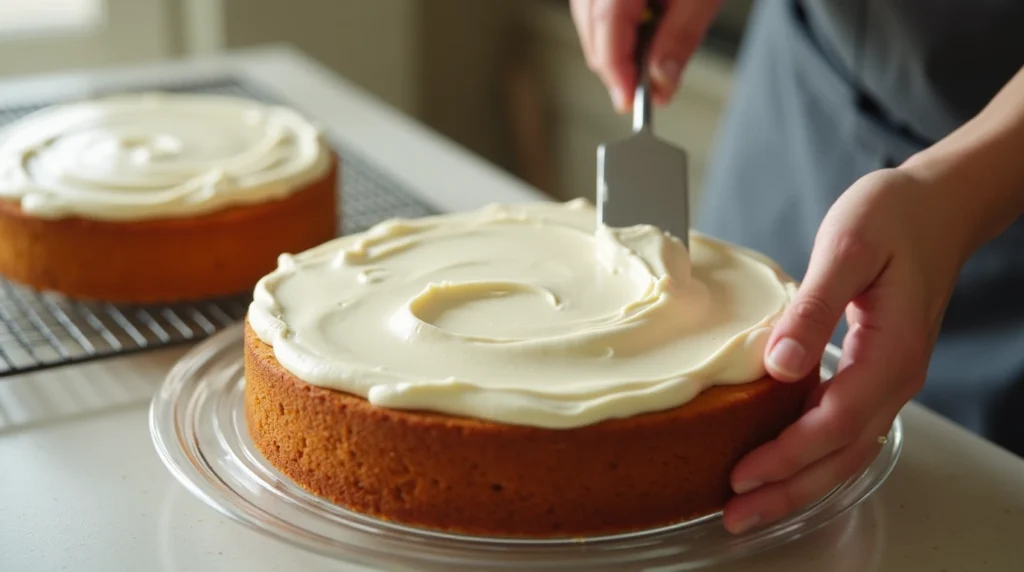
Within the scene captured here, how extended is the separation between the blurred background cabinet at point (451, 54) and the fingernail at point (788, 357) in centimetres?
209

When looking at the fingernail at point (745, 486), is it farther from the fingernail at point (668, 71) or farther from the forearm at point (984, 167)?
the fingernail at point (668, 71)

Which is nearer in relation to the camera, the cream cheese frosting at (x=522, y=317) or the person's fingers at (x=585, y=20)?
the cream cheese frosting at (x=522, y=317)

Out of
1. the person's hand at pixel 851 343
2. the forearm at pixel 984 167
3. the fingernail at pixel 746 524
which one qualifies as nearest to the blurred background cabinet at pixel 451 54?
the forearm at pixel 984 167

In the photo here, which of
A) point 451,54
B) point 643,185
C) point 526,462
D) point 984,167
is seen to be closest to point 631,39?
point 643,185

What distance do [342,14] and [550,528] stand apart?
8.20ft

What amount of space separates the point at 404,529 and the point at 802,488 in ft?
1.05

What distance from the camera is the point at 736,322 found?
1079 mm

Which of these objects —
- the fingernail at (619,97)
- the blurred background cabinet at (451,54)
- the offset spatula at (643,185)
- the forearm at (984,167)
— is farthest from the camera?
the blurred background cabinet at (451,54)

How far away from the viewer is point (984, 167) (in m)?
1.12

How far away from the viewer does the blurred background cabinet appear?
306 centimetres

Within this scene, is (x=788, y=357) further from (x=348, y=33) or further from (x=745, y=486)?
(x=348, y=33)

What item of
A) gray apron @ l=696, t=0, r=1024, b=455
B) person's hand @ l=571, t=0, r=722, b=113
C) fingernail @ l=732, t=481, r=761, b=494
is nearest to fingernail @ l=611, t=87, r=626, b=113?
person's hand @ l=571, t=0, r=722, b=113

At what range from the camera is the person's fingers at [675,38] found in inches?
61.8

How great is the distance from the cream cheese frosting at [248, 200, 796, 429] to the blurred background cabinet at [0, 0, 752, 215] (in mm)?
1851
